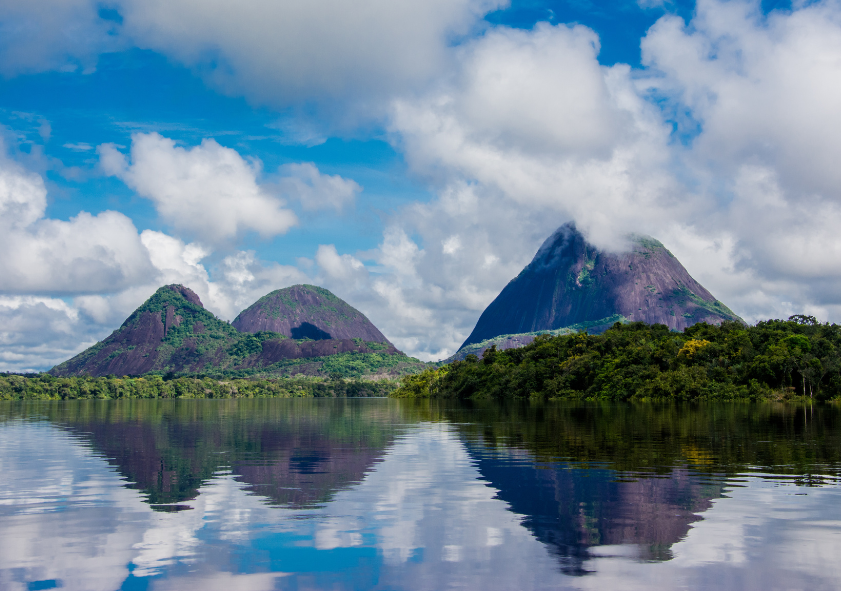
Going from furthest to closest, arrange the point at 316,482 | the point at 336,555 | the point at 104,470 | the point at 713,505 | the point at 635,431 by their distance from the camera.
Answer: the point at 635,431 → the point at 104,470 → the point at 316,482 → the point at 713,505 → the point at 336,555

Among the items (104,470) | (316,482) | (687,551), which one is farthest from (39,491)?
(687,551)

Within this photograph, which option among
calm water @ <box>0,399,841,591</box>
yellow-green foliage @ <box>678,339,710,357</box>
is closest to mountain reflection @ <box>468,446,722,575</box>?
calm water @ <box>0,399,841,591</box>

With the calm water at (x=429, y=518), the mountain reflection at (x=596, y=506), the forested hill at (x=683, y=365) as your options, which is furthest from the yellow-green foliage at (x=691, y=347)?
the mountain reflection at (x=596, y=506)

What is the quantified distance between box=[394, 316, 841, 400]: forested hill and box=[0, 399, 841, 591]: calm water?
7604cm

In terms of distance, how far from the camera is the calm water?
1322 cm

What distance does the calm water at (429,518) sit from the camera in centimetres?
1322

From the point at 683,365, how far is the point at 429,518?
364 feet

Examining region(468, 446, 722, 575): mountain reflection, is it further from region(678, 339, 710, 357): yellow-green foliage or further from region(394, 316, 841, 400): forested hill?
region(678, 339, 710, 357): yellow-green foliage

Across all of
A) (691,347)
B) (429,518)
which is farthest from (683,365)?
(429,518)

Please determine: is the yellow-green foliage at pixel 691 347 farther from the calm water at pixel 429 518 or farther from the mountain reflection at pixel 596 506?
the mountain reflection at pixel 596 506

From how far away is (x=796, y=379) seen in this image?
106812mm

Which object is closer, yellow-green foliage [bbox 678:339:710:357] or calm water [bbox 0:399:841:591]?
calm water [bbox 0:399:841:591]

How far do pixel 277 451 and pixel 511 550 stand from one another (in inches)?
902

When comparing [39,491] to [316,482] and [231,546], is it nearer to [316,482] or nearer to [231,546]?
[316,482]
